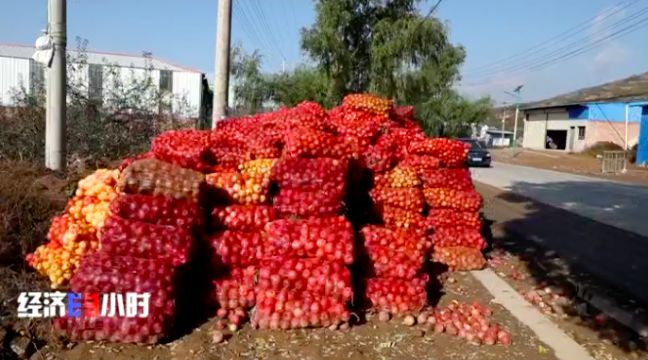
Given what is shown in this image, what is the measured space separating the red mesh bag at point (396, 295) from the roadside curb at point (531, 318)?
955mm

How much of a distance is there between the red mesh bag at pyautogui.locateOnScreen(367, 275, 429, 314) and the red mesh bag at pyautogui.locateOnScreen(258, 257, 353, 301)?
1.60 feet

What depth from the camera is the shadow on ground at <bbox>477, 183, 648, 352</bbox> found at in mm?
5570

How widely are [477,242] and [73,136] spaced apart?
316 inches

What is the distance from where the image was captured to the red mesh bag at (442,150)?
7043 millimetres

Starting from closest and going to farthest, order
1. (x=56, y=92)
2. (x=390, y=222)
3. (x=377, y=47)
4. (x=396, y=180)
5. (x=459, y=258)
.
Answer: (x=390, y=222), (x=396, y=180), (x=459, y=258), (x=56, y=92), (x=377, y=47)

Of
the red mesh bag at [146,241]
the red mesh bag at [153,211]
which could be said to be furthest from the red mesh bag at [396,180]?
the red mesh bag at [146,241]

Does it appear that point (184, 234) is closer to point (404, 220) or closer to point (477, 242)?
point (404, 220)

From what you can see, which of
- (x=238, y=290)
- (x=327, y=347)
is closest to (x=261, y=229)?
(x=238, y=290)

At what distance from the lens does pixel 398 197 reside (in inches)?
247

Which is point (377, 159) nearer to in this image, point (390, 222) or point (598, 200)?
point (390, 222)

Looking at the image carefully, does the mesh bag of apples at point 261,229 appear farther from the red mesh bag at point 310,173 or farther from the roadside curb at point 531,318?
the roadside curb at point 531,318

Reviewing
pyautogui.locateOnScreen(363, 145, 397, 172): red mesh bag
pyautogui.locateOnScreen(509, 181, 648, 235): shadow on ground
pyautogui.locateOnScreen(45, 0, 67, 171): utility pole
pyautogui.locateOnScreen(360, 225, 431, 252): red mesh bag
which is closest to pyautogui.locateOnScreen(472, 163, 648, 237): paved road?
pyautogui.locateOnScreen(509, 181, 648, 235): shadow on ground

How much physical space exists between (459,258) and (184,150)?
3290 mm

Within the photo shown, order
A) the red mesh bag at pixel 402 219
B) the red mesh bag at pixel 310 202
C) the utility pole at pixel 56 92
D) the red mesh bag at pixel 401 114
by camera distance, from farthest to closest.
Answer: the red mesh bag at pixel 401 114 < the utility pole at pixel 56 92 < the red mesh bag at pixel 402 219 < the red mesh bag at pixel 310 202
